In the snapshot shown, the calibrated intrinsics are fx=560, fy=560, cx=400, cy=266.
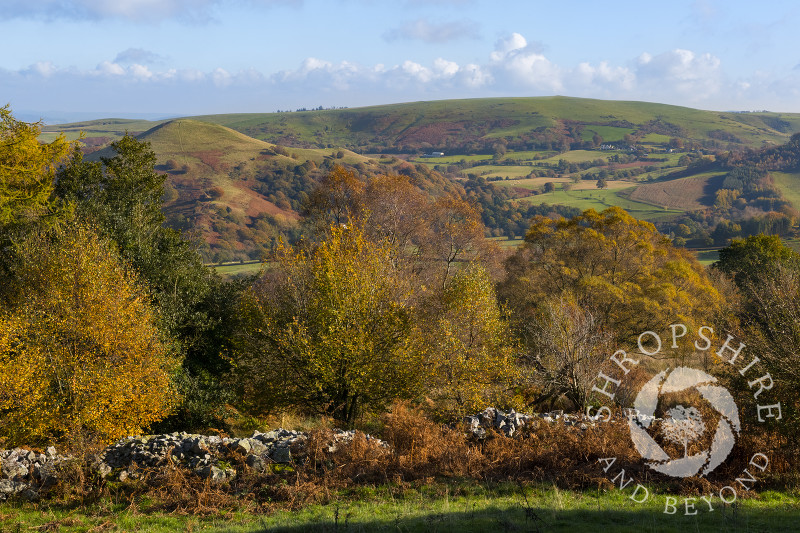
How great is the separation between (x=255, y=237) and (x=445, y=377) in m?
116

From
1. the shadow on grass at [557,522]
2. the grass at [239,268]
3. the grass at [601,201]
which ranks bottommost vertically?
the grass at [239,268]

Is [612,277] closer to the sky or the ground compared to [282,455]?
closer to the sky

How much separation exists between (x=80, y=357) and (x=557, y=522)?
18.7m

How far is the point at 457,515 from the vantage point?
39.6ft

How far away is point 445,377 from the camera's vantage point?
2442cm

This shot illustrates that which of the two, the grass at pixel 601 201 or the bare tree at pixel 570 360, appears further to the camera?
the grass at pixel 601 201

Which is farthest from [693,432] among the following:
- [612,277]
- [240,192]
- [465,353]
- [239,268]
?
[240,192]

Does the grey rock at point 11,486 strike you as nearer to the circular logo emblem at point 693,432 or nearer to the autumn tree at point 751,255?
the circular logo emblem at point 693,432

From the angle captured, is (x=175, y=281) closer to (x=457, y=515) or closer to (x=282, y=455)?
(x=282, y=455)

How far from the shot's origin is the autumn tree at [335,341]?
22.8 metres

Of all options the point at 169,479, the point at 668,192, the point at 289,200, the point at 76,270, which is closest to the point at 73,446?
the point at 169,479

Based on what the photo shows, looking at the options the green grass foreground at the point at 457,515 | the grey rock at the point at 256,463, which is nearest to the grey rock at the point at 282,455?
the grey rock at the point at 256,463

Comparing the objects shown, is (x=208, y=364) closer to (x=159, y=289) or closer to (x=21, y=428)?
(x=159, y=289)

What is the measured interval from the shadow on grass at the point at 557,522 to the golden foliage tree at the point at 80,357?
11652mm
